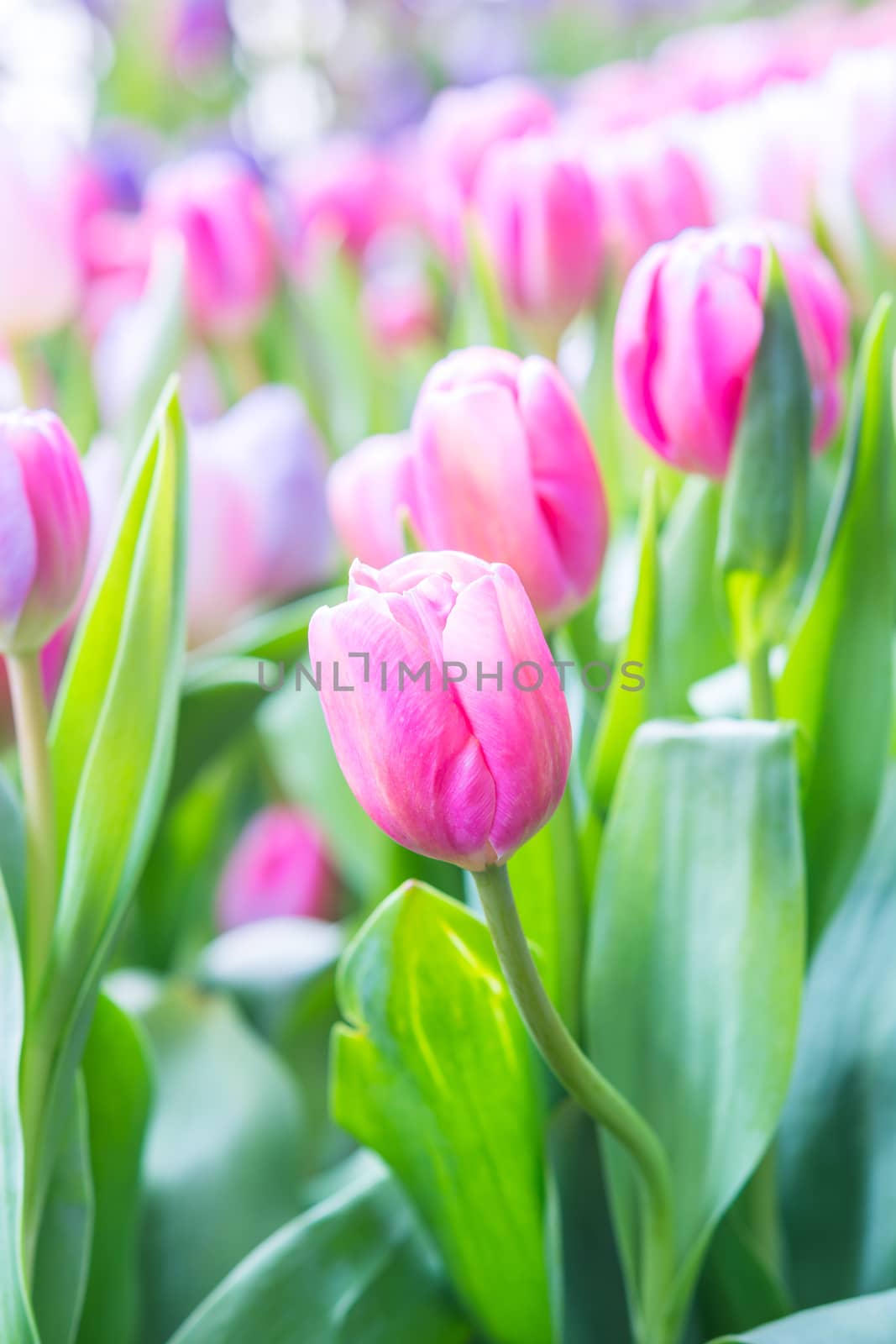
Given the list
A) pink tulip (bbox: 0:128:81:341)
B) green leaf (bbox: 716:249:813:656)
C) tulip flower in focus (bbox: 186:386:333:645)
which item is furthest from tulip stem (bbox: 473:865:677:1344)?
pink tulip (bbox: 0:128:81:341)

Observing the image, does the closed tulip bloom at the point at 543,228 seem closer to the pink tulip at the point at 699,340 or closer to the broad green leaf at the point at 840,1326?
the pink tulip at the point at 699,340

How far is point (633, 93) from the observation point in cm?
86

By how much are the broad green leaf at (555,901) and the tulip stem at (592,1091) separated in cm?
4

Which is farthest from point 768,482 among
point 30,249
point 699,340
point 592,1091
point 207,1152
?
point 30,249

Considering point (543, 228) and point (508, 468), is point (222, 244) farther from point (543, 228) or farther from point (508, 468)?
point (508, 468)

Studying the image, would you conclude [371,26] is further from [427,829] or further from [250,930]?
[427,829]

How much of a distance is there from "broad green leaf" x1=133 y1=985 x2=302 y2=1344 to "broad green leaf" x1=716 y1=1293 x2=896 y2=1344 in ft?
0.53

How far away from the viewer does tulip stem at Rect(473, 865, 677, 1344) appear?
0.24 metres

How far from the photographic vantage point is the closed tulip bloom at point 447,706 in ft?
0.70

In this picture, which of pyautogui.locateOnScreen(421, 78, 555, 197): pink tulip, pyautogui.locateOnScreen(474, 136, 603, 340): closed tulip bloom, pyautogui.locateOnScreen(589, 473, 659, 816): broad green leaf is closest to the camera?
pyautogui.locateOnScreen(589, 473, 659, 816): broad green leaf

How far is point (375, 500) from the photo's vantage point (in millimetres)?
346

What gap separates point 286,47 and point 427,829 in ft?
5.67

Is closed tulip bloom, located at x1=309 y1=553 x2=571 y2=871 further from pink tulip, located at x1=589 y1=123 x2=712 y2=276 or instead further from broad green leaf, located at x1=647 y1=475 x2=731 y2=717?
pink tulip, located at x1=589 y1=123 x2=712 y2=276

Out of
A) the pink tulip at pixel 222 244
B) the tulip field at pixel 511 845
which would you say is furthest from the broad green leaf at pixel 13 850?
the pink tulip at pixel 222 244
